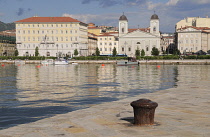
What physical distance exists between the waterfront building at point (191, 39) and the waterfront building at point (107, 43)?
1249 inches

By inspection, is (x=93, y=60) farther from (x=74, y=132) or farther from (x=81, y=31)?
(x=74, y=132)

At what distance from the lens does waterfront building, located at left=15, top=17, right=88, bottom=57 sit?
134875 millimetres

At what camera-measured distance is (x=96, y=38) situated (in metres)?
170

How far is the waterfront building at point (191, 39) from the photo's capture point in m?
143

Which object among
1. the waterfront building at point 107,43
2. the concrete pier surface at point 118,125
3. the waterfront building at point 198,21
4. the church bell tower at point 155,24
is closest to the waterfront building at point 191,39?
the church bell tower at point 155,24

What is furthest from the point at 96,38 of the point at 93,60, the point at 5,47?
the point at 93,60

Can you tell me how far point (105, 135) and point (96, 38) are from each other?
163m

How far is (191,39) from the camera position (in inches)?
5709

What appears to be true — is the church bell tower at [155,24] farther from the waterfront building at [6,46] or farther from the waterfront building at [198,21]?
the waterfront building at [6,46]

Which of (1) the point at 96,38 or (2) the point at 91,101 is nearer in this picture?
(2) the point at 91,101

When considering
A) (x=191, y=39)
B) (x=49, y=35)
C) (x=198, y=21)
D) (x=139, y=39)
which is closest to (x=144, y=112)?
(x=49, y=35)

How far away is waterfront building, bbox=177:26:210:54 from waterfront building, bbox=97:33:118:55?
31.7 metres

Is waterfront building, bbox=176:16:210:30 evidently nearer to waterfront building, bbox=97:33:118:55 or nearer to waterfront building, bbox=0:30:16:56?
waterfront building, bbox=97:33:118:55

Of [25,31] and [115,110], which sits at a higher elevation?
[25,31]
